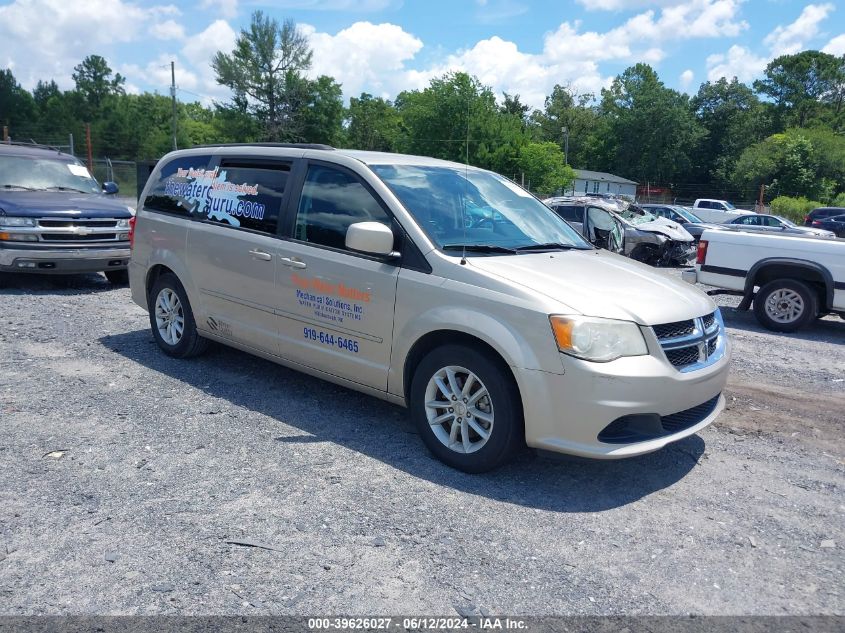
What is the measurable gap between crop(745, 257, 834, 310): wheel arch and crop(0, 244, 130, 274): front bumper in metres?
8.84

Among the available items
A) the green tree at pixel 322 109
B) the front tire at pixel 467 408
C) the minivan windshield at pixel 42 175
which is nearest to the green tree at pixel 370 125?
the green tree at pixel 322 109

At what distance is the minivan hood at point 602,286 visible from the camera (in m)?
3.99

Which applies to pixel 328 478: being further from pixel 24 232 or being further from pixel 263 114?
pixel 263 114

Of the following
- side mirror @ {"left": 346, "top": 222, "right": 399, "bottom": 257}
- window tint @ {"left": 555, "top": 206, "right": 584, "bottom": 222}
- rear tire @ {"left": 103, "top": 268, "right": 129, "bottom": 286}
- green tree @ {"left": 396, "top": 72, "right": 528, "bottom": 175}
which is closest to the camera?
side mirror @ {"left": 346, "top": 222, "right": 399, "bottom": 257}

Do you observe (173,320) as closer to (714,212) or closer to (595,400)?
(595,400)

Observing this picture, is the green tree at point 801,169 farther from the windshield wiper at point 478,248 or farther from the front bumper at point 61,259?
the windshield wiper at point 478,248

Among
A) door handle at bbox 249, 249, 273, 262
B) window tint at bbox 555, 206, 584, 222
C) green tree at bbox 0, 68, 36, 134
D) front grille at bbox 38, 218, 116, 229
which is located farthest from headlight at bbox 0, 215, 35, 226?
green tree at bbox 0, 68, 36, 134

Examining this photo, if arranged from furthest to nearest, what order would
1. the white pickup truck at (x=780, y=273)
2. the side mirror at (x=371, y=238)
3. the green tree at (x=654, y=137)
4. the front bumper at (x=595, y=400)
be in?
the green tree at (x=654, y=137) → the white pickup truck at (x=780, y=273) → the side mirror at (x=371, y=238) → the front bumper at (x=595, y=400)

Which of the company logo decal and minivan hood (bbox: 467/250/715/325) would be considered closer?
minivan hood (bbox: 467/250/715/325)

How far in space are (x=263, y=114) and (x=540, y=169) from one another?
119 feet

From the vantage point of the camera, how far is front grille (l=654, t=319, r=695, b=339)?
13.3ft

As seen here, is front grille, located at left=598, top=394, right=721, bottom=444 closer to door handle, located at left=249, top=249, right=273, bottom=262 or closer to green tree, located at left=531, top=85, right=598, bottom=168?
door handle, located at left=249, top=249, right=273, bottom=262

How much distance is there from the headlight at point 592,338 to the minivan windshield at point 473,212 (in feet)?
3.12

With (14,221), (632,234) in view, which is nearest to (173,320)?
(14,221)
